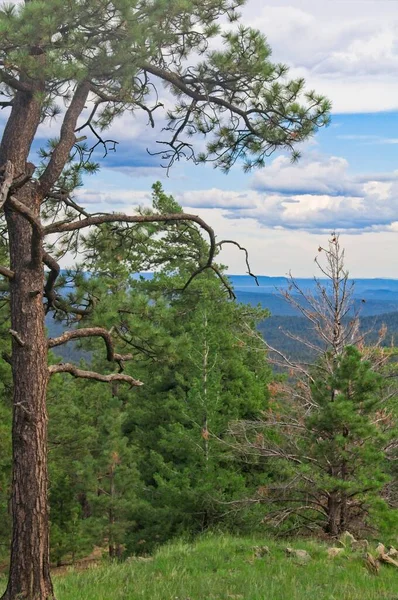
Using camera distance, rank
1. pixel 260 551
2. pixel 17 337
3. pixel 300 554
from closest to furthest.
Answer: pixel 17 337, pixel 300 554, pixel 260 551

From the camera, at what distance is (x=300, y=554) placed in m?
8.52

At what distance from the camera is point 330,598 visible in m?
6.27

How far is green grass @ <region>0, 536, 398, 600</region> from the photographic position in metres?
6.57

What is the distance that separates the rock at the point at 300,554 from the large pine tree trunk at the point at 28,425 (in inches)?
136

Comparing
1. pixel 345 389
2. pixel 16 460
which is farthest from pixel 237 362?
pixel 16 460

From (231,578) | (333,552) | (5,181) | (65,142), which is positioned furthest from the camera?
(333,552)

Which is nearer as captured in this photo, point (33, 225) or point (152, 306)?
point (33, 225)

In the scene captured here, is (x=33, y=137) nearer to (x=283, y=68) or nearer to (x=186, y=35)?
(x=186, y=35)

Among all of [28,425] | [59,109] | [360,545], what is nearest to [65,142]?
[59,109]

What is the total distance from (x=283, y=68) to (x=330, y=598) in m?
6.74

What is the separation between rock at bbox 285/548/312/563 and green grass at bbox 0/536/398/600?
0.10m

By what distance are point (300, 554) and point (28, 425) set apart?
14.2 ft

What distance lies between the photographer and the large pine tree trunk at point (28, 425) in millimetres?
6699

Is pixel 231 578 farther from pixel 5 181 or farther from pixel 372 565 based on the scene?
pixel 5 181
